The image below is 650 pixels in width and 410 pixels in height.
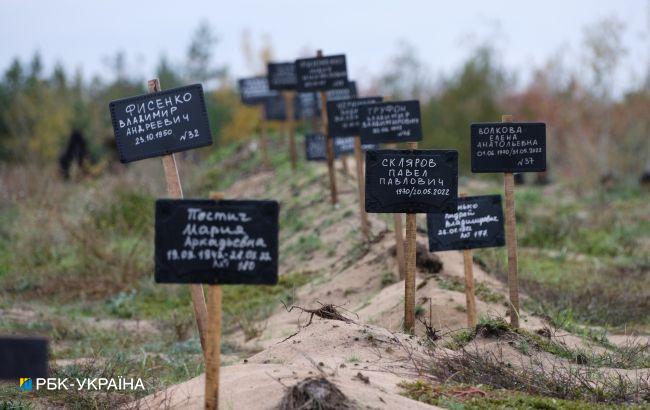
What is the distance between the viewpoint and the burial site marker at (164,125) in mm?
7449

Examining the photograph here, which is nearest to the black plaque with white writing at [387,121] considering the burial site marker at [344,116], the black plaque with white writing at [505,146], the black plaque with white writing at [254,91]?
the burial site marker at [344,116]

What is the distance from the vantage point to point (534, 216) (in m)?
18.1

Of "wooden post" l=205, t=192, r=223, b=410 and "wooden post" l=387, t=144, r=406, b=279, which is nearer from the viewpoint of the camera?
"wooden post" l=205, t=192, r=223, b=410

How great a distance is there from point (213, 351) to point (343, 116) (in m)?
8.03

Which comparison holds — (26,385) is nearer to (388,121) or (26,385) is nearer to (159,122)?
(159,122)

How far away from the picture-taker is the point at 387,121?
10484 millimetres

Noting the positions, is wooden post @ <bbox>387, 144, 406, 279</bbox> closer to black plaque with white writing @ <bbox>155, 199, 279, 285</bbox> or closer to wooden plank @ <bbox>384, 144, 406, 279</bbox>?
wooden plank @ <bbox>384, 144, 406, 279</bbox>

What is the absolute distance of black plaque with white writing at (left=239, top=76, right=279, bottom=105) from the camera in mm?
21812

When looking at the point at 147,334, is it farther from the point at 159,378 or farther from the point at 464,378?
the point at 464,378

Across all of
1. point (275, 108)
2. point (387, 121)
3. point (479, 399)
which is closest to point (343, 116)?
point (387, 121)

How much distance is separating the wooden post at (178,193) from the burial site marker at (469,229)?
7.08 ft

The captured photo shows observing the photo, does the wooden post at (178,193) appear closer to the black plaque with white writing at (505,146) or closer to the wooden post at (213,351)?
the wooden post at (213,351)

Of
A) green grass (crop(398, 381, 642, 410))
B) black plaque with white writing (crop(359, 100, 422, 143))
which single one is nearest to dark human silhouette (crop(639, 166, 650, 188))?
black plaque with white writing (crop(359, 100, 422, 143))

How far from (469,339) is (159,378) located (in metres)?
2.55
